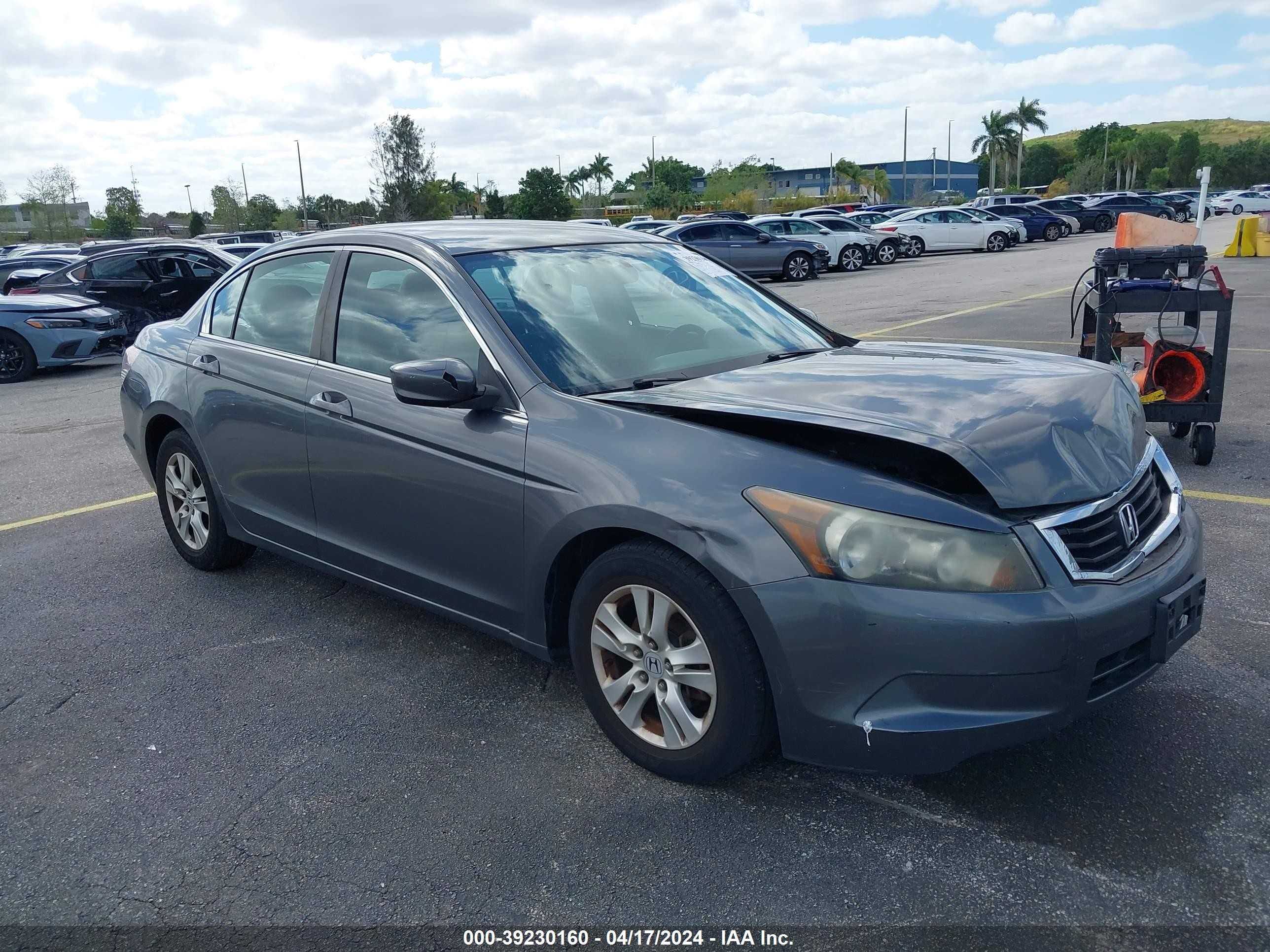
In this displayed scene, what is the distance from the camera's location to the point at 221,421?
15.0 ft

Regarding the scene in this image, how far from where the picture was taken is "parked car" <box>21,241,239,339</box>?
48.9 ft

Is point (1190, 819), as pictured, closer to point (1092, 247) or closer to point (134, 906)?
point (134, 906)

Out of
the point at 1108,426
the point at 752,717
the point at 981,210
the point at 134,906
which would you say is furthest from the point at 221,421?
the point at 981,210

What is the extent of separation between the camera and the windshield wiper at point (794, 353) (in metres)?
3.87

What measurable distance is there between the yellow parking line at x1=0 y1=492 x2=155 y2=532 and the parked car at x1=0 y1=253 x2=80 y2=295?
12.6 meters

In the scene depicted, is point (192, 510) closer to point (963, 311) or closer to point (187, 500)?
point (187, 500)

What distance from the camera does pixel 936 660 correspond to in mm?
2559

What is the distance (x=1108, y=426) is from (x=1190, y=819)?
1113 millimetres

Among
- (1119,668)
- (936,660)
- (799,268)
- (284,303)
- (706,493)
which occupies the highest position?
(284,303)

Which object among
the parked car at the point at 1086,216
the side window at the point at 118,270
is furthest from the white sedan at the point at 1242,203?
the side window at the point at 118,270

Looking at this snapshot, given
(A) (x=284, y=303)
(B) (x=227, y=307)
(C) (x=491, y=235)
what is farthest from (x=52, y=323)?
(C) (x=491, y=235)

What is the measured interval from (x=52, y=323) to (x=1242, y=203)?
68382mm

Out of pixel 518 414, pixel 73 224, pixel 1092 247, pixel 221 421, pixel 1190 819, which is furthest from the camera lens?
pixel 73 224

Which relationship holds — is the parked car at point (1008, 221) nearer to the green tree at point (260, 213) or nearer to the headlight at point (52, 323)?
the headlight at point (52, 323)
